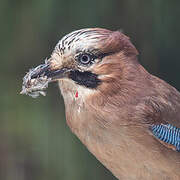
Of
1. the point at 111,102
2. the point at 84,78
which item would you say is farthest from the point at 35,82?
the point at 111,102

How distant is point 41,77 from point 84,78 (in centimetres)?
27

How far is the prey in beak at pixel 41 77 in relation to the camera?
3914mm

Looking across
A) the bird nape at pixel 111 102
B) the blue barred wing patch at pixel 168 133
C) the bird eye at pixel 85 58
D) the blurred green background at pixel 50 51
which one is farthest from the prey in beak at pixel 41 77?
the blurred green background at pixel 50 51

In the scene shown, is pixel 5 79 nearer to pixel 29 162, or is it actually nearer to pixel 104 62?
pixel 29 162

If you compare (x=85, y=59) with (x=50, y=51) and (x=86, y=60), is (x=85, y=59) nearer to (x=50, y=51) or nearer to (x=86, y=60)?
(x=86, y=60)

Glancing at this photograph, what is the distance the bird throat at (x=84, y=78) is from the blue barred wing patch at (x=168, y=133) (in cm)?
50

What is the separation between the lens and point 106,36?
3975 mm

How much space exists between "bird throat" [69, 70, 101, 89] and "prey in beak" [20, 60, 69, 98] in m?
0.05

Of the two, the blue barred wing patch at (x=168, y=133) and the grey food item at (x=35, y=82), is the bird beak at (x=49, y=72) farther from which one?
the blue barred wing patch at (x=168, y=133)

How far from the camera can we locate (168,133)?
4.20 metres

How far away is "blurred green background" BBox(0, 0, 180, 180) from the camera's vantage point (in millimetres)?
5945

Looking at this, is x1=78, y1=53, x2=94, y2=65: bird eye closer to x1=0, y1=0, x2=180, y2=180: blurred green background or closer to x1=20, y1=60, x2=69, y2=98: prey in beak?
x1=20, y1=60, x2=69, y2=98: prey in beak

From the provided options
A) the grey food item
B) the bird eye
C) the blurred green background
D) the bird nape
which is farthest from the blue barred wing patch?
the blurred green background

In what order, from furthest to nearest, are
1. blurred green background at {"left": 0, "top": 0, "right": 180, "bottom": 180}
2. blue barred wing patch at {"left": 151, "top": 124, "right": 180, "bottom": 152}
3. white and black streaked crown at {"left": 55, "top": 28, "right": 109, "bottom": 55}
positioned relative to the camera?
blurred green background at {"left": 0, "top": 0, "right": 180, "bottom": 180}
blue barred wing patch at {"left": 151, "top": 124, "right": 180, "bottom": 152}
white and black streaked crown at {"left": 55, "top": 28, "right": 109, "bottom": 55}
